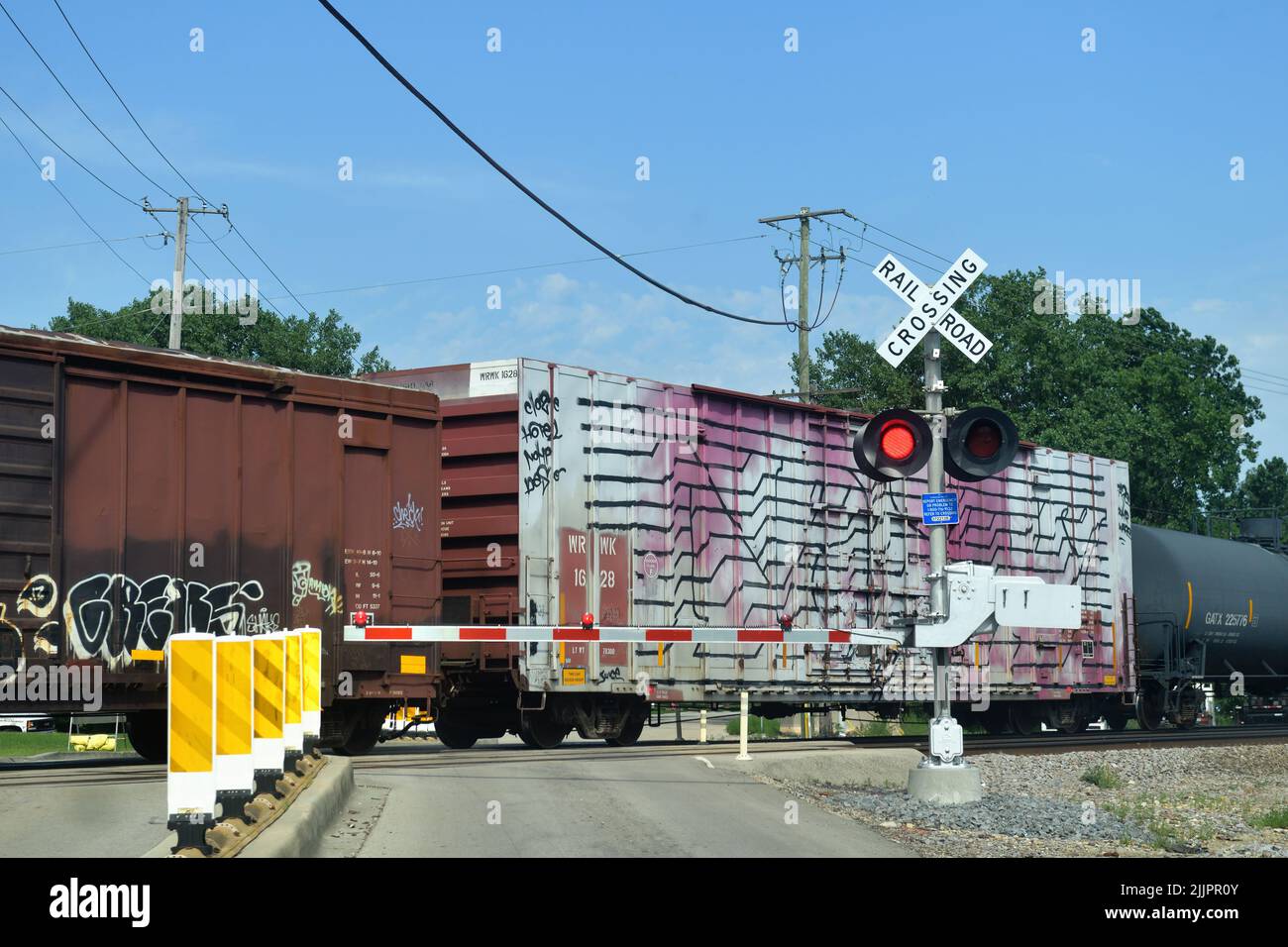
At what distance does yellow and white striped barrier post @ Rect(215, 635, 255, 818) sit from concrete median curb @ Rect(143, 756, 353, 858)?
25 centimetres

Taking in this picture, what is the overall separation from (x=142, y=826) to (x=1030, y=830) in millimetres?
5953

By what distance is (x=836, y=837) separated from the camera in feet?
31.3

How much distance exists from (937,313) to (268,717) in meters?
6.34

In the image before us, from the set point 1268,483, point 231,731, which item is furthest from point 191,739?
point 1268,483

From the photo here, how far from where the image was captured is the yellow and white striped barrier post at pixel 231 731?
710 centimetres

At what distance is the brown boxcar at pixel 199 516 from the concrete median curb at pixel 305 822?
3.06m

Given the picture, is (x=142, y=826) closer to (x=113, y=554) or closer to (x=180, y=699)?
(x=180, y=699)

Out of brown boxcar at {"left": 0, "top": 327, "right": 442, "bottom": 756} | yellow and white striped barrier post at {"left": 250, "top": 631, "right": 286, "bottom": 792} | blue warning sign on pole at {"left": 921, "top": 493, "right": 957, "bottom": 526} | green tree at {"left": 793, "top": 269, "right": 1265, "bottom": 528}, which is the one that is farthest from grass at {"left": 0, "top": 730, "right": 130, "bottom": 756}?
green tree at {"left": 793, "top": 269, "right": 1265, "bottom": 528}

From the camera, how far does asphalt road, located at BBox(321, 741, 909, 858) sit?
28.2 feet

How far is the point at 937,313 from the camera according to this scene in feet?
39.4

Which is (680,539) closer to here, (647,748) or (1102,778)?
(647,748)

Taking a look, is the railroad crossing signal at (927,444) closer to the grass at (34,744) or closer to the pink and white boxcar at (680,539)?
the pink and white boxcar at (680,539)

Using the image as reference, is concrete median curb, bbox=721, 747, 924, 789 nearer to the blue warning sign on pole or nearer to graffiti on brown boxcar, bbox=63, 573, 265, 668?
the blue warning sign on pole
